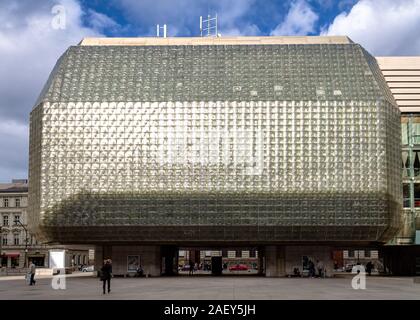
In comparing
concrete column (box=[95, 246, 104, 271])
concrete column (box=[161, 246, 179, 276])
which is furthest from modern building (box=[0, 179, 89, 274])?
concrete column (box=[95, 246, 104, 271])

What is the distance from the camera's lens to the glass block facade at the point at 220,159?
219ft

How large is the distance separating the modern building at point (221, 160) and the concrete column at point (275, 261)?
0.11 metres

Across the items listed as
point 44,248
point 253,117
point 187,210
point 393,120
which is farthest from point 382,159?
point 44,248

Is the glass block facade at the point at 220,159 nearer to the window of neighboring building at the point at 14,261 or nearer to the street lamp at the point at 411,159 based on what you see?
the street lamp at the point at 411,159

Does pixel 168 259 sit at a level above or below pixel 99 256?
below

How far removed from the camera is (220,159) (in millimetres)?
68000

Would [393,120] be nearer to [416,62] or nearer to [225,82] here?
[416,62]

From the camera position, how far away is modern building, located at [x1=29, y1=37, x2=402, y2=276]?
66750 mm

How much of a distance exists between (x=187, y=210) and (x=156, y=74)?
14.9 meters

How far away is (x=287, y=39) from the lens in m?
74.8

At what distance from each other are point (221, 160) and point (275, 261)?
39.5 ft

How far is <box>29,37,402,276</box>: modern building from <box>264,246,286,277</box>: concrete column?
11 centimetres

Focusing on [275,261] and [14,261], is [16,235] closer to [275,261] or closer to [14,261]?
[14,261]

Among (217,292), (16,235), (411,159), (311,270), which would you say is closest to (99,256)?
(311,270)
